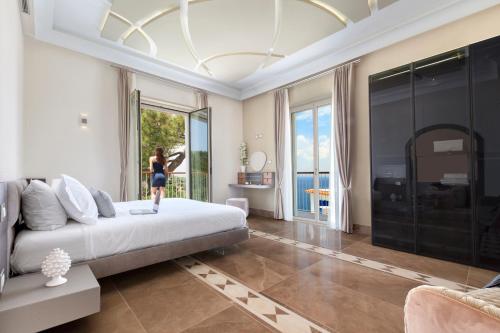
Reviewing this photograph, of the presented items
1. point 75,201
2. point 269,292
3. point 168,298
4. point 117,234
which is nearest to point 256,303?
point 269,292

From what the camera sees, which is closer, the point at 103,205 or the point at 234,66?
the point at 103,205

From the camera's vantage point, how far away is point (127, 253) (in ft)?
7.15

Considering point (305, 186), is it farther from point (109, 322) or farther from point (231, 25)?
point (109, 322)

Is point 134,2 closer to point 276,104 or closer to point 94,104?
point 94,104

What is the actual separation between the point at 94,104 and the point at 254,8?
294 cm

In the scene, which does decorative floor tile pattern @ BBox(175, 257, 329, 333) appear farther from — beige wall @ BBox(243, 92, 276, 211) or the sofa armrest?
beige wall @ BBox(243, 92, 276, 211)

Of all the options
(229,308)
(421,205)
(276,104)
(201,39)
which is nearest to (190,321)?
(229,308)

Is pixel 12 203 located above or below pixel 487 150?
below

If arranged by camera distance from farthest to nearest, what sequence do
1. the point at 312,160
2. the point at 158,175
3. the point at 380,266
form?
1. the point at 158,175
2. the point at 312,160
3. the point at 380,266

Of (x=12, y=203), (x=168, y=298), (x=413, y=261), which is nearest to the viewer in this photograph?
(x=12, y=203)

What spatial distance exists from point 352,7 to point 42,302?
4.09 metres

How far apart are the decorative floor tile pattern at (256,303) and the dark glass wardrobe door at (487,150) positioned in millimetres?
2206

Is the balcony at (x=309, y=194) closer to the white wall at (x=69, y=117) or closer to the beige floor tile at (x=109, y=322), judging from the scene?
the white wall at (x=69, y=117)

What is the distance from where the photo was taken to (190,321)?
5.59ft
